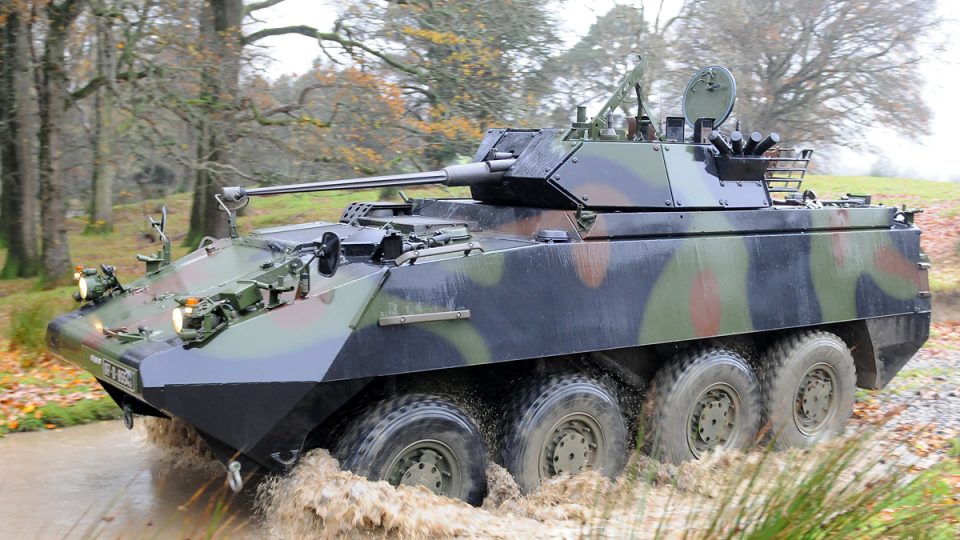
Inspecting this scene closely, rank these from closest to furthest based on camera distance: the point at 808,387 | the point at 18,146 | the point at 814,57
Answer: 1. the point at 808,387
2. the point at 18,146
3. the point at 814,57

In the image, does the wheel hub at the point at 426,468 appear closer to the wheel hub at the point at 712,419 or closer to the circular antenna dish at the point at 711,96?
the wheel hub at the point at 712,419

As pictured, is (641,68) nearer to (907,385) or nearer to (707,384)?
(707,384)

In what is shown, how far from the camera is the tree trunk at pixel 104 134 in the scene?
11641mm

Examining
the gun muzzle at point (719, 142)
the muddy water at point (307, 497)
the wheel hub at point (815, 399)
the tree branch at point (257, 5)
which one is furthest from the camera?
the tree branch at point (257, 5)

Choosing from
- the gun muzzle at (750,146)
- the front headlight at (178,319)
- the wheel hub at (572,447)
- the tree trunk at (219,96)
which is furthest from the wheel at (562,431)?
the tree trunk at (219,96)

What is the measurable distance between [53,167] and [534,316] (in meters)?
9.85

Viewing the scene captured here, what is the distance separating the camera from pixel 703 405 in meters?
6.61

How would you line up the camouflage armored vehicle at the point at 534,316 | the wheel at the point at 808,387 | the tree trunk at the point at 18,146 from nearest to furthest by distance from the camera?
the camouflage armored vehicle at the point at 534,316, the wheel at the point at 808,387, the tree trunk at the point at 18,146

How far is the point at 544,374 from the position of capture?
5.94 metres

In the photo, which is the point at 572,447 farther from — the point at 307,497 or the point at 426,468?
the point at 307,497

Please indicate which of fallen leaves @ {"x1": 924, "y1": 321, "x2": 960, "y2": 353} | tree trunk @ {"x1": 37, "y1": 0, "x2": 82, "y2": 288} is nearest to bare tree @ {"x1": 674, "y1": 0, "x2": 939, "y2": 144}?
fallen leaves @ {"x1": 924, "y1": 321, "x2": 960, "y2": 353}

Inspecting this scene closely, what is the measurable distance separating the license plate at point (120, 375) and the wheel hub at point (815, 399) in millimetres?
4976

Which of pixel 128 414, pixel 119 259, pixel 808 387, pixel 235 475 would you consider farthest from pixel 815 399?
pixel 119 259

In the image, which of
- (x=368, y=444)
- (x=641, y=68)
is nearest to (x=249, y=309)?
(x=368, y=444)
